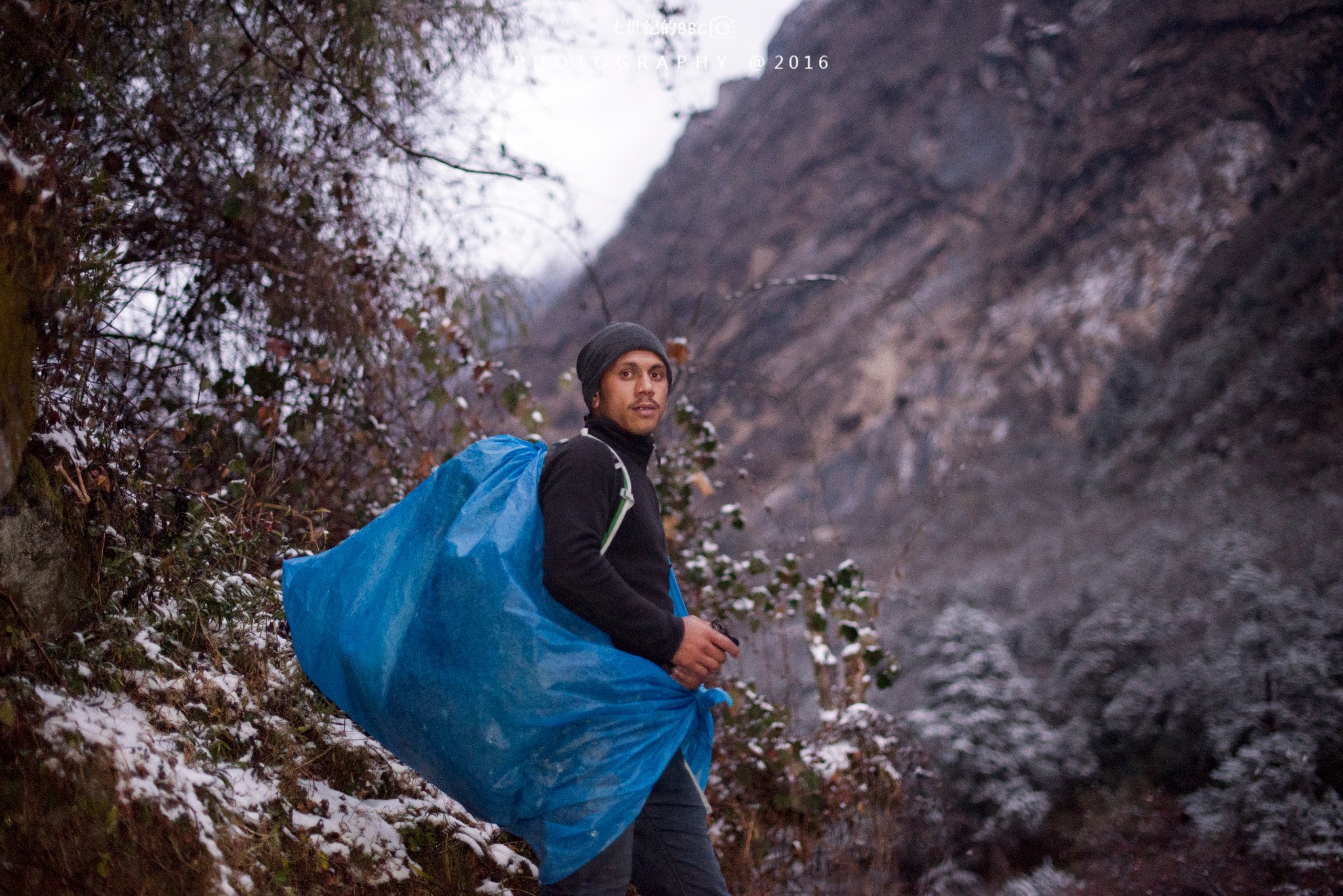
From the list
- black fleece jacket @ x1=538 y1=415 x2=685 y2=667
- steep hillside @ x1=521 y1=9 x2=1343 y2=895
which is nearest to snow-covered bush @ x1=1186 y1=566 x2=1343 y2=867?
steep hillside @ x1=521 y1=9 x2=1343 y2=895

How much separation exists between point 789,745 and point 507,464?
2.56m

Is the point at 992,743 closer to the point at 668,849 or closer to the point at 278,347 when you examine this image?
the point at 278,347

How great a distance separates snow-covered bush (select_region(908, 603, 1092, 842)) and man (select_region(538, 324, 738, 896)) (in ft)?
24.9

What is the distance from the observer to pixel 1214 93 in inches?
890

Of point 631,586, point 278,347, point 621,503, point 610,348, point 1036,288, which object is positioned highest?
point 1036,288

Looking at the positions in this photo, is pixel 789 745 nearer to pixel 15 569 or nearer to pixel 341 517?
pixel 341 517

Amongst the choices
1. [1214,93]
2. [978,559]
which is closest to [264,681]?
[978,559]

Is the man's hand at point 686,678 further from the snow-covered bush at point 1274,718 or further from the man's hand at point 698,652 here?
the snow-covered bush at point 1274,718

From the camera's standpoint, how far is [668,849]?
1894 millimetres

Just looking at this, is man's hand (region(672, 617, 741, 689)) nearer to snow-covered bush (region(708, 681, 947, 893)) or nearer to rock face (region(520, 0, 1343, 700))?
snow-covered bush (region(708, 681, 947, 893))

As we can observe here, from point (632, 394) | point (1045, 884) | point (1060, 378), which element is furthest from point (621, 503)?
point (1060, 378)

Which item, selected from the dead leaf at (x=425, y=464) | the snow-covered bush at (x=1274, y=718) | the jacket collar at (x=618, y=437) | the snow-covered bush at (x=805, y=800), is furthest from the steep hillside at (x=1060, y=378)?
the jacket collar at (x=618, y=437)

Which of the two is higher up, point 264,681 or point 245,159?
point 245,159

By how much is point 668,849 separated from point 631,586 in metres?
0.52
